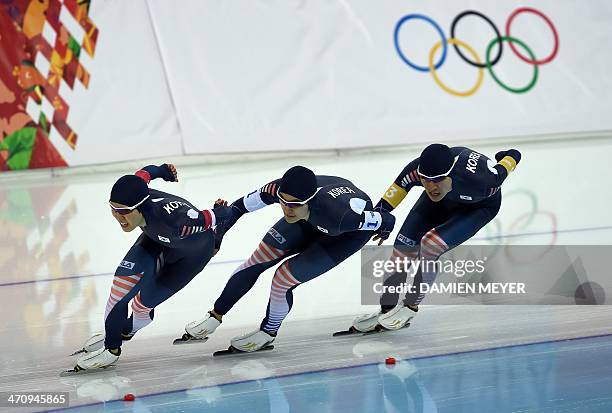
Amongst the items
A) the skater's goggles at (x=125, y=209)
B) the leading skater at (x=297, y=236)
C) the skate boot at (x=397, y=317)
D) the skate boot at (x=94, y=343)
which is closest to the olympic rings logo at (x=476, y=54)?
the skate boot at (x=397, y=317)

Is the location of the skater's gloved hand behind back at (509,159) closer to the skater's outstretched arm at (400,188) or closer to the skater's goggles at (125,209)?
the skater's outstretched arm at (400,188)

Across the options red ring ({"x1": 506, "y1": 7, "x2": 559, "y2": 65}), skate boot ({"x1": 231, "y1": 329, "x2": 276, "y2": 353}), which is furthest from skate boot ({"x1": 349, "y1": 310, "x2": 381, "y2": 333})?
red ring ({"x1": 506, "y1": 7, "x2": 559, "y2": 65})

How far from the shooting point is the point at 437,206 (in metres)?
5.71

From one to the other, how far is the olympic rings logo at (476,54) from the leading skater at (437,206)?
661 cm

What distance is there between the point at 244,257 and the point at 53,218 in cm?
242

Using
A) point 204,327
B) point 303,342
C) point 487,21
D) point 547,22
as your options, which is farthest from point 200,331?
point 547,22

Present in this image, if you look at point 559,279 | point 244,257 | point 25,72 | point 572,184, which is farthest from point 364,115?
point 559,279

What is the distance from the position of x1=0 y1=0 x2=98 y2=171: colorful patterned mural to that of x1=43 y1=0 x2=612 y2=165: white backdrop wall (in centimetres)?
16

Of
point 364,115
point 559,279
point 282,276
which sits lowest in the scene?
point 364,115

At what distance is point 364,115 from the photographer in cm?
1214

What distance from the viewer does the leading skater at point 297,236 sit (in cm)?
491

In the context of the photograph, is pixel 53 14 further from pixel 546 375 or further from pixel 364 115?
pixel 546 375

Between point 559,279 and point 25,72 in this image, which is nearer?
point 559,279

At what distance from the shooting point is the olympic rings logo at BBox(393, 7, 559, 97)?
40.3 feet
